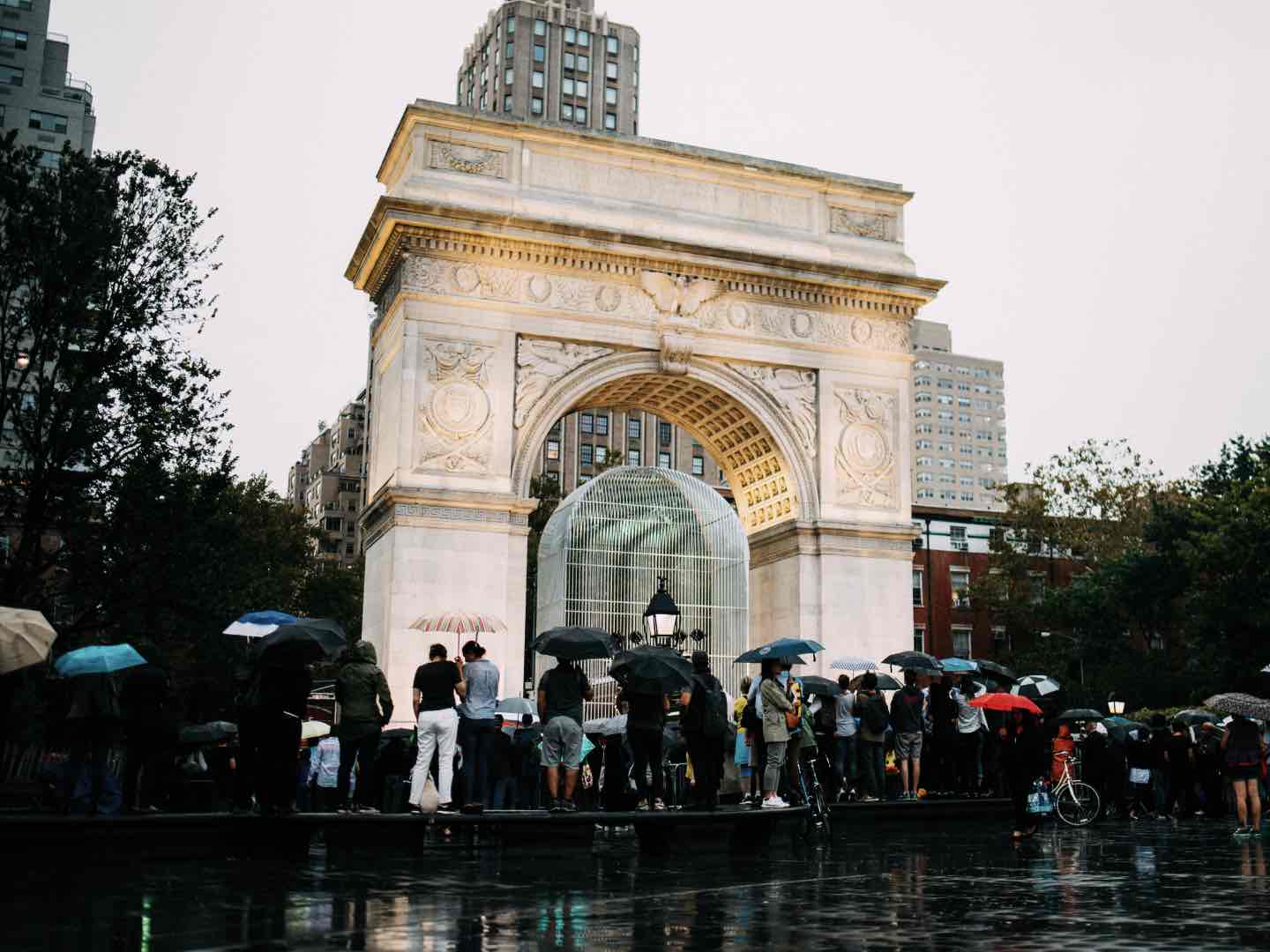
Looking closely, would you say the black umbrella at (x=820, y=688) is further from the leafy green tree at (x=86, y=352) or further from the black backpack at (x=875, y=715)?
the leafy green tree at (x=86, y=352)

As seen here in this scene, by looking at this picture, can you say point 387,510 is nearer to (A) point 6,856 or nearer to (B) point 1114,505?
(A) point 6,856

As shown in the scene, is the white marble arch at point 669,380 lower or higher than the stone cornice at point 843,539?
higher

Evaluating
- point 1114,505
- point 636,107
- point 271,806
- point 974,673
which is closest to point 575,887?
point 271,806

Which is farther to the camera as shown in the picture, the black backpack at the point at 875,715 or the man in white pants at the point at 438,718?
the black backpack at the point at 875,715

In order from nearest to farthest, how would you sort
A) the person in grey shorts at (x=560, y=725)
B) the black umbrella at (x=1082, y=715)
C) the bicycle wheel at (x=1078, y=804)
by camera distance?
the person in grey shorts at (x=560, y=725), the bicycle wheel at (x=1078, y=804), the black umbrella at (x=1082, y=715)

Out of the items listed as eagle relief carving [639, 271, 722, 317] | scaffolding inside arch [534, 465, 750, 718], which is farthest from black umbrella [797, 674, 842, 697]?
eagle relief carving [639, 271, 722, 317]

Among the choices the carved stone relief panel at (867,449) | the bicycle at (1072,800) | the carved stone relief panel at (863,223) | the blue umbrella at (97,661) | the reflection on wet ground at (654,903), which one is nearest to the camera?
the reflection on wet ground at (654,903)

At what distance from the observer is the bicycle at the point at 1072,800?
62.7 ft

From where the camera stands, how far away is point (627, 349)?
29.8m

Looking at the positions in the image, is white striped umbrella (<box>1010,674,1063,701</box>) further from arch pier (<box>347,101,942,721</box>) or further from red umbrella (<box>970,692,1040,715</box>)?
arch pier (<box>347,101,942,721</box>)


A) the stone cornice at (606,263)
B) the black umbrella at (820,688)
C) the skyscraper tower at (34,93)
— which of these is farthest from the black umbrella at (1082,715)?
the skyscraper tower at (34,93)

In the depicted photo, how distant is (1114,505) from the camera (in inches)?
2035

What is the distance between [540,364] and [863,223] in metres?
8.99

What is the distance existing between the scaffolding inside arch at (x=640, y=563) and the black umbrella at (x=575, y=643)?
12486mm
